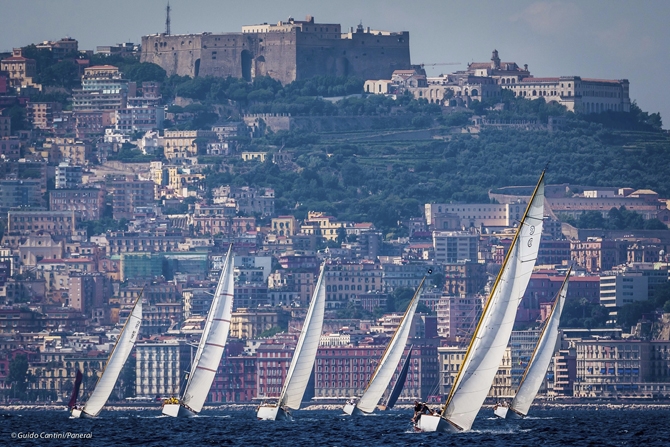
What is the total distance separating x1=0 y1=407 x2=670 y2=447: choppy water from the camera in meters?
53.1

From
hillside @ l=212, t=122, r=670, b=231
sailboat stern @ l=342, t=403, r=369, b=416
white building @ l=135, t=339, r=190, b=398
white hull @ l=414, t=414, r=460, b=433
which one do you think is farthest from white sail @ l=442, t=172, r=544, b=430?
hillside @ l=212, t=122, r=670, b=231

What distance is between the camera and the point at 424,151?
164m

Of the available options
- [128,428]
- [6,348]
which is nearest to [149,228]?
[6,348]

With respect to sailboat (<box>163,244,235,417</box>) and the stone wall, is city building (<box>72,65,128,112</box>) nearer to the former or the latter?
the stone wall

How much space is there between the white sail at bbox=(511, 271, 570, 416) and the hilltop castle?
333ft

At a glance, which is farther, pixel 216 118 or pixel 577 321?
pixel 216 118

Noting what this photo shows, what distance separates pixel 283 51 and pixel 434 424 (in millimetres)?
117394

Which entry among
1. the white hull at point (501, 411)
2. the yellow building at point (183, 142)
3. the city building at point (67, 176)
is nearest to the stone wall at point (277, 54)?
the yellow building at point (183, 142)

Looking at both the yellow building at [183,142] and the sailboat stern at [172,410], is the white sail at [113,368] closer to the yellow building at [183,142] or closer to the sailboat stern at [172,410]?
the sailboat stern at [172,410]

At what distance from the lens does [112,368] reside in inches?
2603

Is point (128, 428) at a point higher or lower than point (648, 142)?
lower

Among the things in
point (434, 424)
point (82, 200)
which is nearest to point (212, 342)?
point (434, 424)

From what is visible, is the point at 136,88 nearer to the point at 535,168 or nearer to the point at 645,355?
the point at 535,168

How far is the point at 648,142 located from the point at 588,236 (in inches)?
730
